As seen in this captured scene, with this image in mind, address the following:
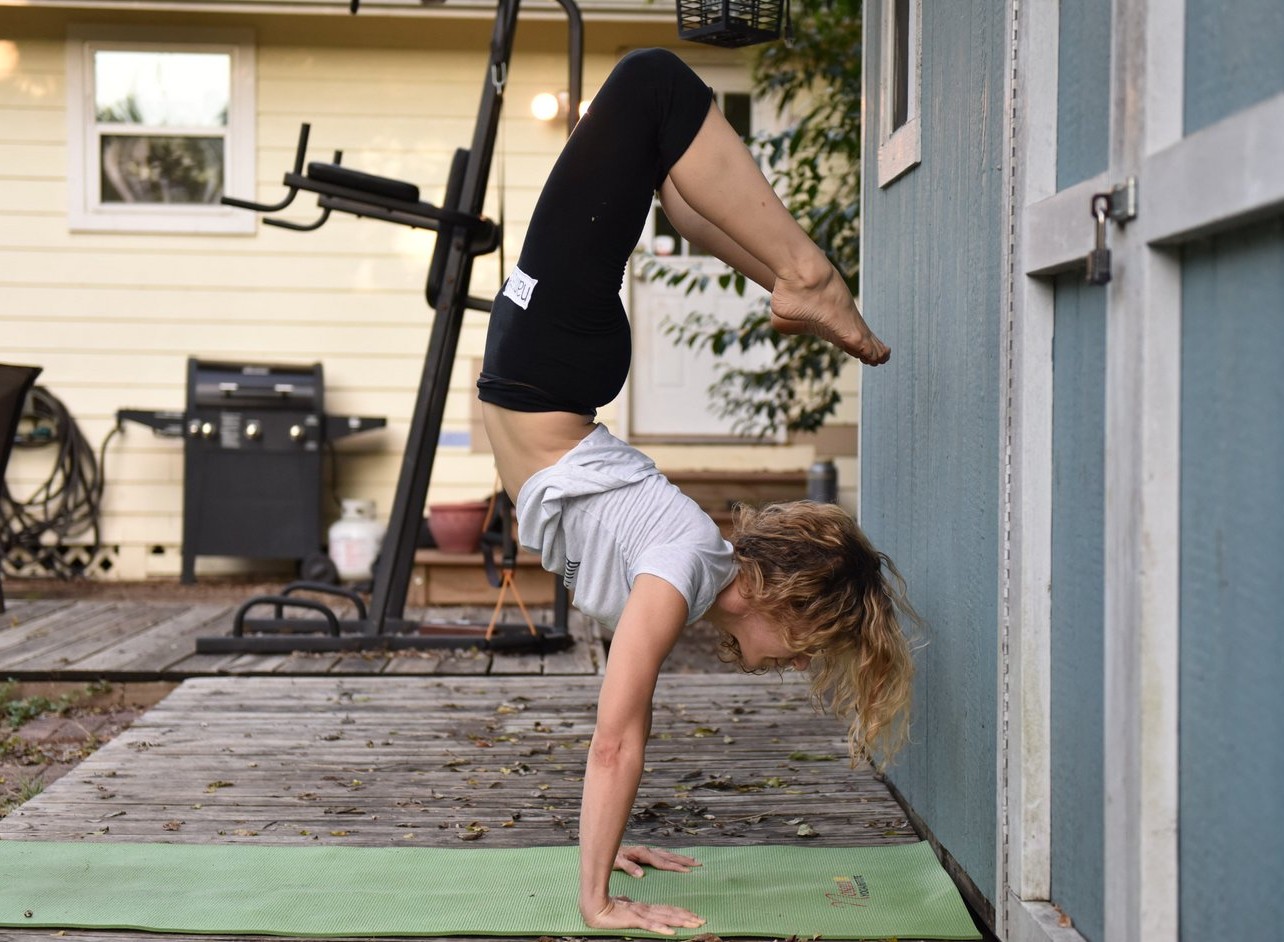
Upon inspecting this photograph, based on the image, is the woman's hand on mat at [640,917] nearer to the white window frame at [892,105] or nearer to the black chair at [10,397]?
the white window frame at [892,105]

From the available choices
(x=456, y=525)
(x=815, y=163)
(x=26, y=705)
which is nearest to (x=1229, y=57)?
(x=26, y=705)

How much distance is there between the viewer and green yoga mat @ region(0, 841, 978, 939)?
7.27ft

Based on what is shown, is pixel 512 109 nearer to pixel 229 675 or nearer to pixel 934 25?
pixel 229 675

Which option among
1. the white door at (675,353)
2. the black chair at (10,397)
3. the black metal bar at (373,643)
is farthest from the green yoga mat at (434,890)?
the white door at (675,353)

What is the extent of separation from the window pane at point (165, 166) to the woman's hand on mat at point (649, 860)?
19.9ft

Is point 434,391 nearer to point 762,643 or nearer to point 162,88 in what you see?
point 762,643

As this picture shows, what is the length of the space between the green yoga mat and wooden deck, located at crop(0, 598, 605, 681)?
1805 mm

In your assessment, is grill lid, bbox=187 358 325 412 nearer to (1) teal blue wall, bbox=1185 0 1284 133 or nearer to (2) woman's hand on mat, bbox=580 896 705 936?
(2) woman's hand on mat, bbox=580 896 705 936

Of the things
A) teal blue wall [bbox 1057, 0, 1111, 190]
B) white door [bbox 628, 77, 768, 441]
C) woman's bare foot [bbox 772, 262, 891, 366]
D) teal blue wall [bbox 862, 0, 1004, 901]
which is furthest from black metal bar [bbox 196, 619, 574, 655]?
teal blue wall [bbox 1057, 0, 1111, 190]

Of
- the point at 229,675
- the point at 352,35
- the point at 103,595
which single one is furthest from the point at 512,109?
the point at 229,675

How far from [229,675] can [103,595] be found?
3.13 metres

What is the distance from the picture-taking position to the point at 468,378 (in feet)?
25.1

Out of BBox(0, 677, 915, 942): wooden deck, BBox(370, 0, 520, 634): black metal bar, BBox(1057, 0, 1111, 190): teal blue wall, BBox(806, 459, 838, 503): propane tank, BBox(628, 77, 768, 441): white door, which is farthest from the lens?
BBox(628, 77, 768, 441): white door

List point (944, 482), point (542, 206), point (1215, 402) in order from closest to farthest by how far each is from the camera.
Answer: point (1215, 402), point (542, 206), point (944, 482)
